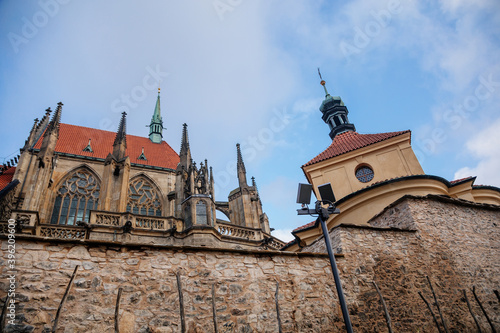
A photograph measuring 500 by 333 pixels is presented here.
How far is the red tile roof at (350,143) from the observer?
45.3 ft

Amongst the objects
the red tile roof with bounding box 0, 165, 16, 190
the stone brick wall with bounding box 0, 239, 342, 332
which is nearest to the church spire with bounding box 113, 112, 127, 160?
the red tile roof with bounding box 0, 165, 16, 190

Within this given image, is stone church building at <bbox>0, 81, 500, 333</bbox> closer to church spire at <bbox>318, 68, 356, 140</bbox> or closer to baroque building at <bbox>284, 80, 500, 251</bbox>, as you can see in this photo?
baroque building at <bbox>284, 80, 500, 251</bbox>

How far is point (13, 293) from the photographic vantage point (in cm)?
412

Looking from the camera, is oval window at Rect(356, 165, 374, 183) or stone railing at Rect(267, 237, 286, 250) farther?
stone railing at Rect(267, 237, 286, 250)

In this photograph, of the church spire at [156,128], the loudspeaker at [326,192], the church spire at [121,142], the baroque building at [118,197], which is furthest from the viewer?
the church spire at [156,128]

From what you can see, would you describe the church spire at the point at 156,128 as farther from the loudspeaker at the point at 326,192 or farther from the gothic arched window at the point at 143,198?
the loudspeaker at the point at 326,192

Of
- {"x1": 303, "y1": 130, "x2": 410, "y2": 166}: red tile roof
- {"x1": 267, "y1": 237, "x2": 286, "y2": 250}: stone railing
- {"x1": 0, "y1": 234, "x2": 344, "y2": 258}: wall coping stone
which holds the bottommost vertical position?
{"x1": 0, "y1": 234, "x2": 344, "y2": 258}: wall coping stone

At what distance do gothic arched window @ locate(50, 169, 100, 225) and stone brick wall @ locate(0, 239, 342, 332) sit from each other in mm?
15135

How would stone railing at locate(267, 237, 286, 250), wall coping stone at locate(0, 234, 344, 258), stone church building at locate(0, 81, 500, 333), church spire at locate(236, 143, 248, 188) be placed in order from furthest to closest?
1. church spire at locate(236, 143, 248, 188)
2. stone railing at locate(267, 237, 286, 250)
3. wall coping stone at locate(0, 234, 344, 258)
4. stone church building at locate(0, 81, 500, 333)

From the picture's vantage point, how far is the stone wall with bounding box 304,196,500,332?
19.5ft

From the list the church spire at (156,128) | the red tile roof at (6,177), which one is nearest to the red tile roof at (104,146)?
the red tile roof at (6,177)

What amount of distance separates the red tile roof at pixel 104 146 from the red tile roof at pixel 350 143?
12.5 metres

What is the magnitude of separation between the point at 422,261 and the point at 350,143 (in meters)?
8.77

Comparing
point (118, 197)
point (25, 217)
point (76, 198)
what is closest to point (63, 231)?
point (25, 217)
